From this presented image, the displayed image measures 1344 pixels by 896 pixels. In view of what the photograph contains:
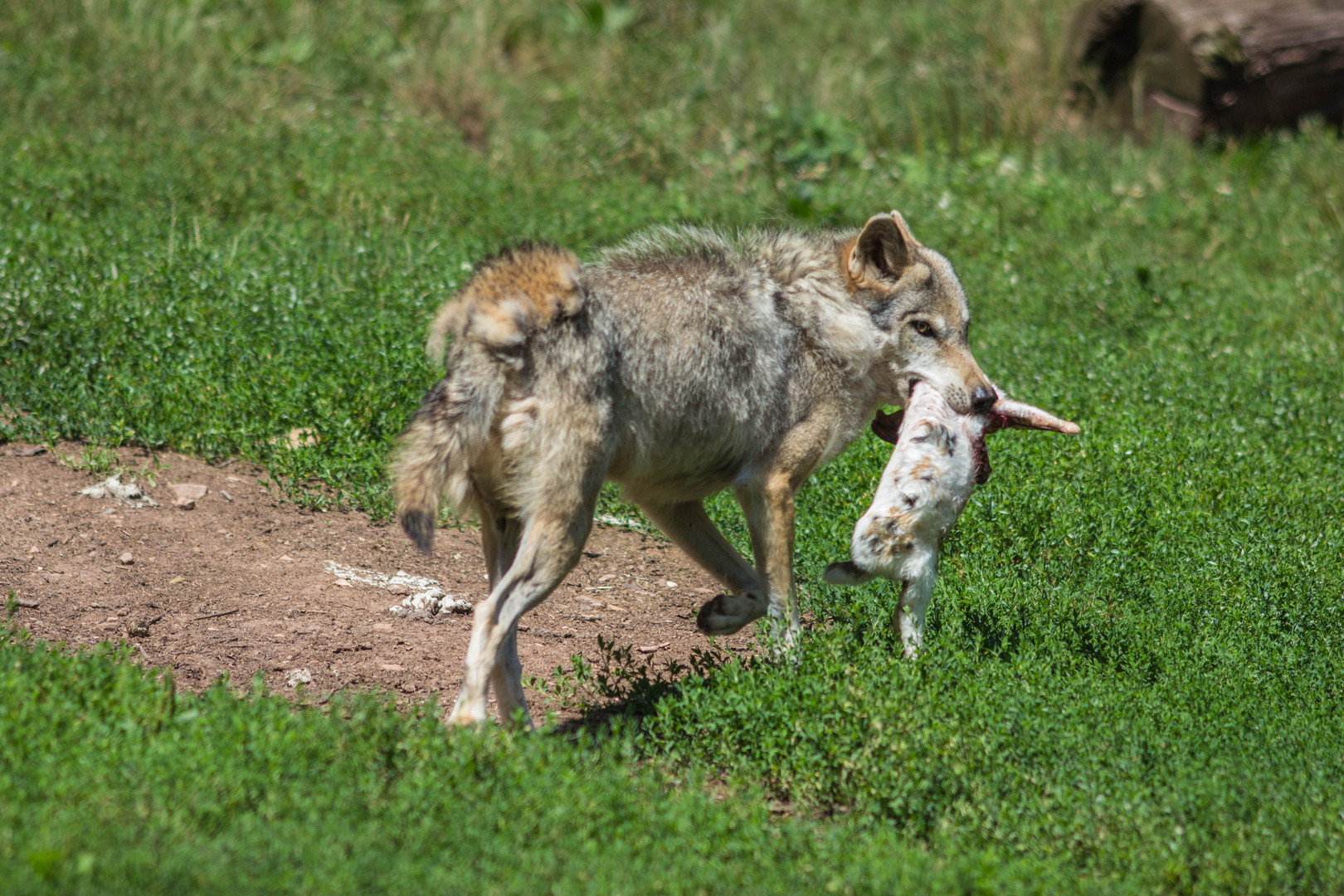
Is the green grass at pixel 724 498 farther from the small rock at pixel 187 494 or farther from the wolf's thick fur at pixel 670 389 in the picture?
the wolf's thick fur at pixel 670 389

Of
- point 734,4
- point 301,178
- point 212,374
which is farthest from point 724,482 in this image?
point 734,4

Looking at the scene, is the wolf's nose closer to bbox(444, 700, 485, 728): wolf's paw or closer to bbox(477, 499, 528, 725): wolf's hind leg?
bbox(477, 499, 528, 725): wolf's hind leg

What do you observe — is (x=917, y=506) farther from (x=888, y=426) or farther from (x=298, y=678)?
(x=298, y=678)

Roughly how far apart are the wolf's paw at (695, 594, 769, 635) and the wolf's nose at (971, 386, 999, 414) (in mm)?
1486

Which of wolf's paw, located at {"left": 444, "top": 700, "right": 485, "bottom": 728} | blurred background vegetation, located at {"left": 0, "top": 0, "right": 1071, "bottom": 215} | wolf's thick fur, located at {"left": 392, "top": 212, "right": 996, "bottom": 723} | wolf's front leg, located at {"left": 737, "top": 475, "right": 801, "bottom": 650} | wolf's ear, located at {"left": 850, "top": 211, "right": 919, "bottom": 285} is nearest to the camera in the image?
wolf's paw, located at {"left": 444, "top": 700, "right": 485, "bottom": 728}

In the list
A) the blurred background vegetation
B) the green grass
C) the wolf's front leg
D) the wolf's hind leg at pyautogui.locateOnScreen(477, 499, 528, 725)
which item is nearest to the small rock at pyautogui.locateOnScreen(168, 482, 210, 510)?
the green grass

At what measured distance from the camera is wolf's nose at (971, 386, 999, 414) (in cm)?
609

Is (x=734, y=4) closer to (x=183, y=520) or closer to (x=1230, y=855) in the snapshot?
(x=183, y=520)

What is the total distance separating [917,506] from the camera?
572 cm

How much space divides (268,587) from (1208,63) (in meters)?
11.8

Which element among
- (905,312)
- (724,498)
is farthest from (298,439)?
(905,312)

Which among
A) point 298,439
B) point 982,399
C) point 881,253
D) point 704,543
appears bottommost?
point 298,439

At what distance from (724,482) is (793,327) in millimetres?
848

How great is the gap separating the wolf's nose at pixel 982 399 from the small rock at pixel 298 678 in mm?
3443
